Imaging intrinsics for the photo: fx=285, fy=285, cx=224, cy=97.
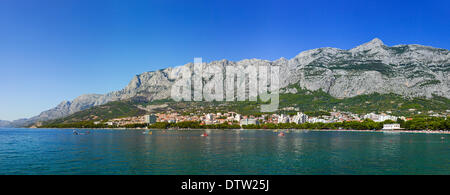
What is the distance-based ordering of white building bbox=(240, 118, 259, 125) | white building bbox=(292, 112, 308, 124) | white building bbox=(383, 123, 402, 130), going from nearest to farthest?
white building bbox=(383, 123, 402, 130) < white building bbox=(292, 112, 308, 124) < white building bbox=(240, 118, 259, 125)

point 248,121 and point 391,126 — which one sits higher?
point 248,121

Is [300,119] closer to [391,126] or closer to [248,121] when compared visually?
[248,121]

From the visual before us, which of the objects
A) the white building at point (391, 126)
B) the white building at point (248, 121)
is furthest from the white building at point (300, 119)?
the white building at point (391, 126)

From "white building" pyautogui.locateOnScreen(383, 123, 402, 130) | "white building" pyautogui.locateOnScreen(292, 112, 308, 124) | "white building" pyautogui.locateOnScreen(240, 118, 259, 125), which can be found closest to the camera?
"white building" pyautogui.locateOnScreen(383, 123, 402, 130)

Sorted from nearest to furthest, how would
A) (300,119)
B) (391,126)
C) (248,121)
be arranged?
(391,126) < (300,119) < (248,121)

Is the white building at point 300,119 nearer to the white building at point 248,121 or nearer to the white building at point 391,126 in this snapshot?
the white building at point 248,121

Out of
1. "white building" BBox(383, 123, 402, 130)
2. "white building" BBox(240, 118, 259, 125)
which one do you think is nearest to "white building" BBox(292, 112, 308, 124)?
"white building" BBox(240, 118, 259, 125)

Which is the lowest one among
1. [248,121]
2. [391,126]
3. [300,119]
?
[391,126]

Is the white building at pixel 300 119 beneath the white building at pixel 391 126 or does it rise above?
above

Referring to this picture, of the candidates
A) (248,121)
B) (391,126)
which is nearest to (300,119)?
(248,121)

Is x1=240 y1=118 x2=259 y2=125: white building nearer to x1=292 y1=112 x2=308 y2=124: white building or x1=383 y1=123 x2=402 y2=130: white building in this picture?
x1=292 y1=112 x2=308 y2=124: white building
